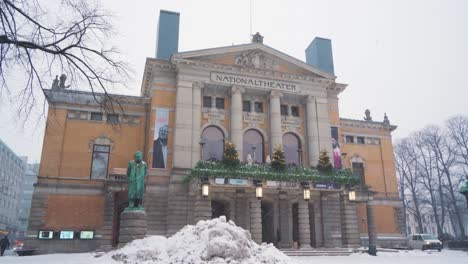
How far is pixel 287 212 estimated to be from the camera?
1147 inches

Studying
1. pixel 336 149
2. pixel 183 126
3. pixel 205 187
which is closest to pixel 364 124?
pixel 336 149

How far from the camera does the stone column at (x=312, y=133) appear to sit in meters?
31.7

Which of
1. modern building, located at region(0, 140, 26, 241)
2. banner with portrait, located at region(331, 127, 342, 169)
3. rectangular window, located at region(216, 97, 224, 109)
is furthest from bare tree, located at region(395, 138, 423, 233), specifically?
modern building, located at region(0, 140, 26, 241)

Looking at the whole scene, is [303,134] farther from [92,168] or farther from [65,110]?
[65,110]

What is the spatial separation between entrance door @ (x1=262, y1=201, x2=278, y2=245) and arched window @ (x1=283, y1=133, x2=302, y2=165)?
4464 mm

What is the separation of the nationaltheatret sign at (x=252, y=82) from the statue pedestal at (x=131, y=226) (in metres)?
16.6

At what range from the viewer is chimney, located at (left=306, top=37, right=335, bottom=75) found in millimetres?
39531

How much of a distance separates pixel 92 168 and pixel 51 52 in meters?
20.5

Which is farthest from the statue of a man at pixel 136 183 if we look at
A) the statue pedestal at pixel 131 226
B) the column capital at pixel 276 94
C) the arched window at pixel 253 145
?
the column capital at pixel 276 94

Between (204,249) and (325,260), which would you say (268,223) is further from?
(204,249)

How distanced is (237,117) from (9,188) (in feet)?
257

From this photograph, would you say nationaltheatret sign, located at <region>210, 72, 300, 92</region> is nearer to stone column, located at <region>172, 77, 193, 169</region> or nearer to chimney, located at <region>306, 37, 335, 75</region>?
stone column, located at <region>172, 77, 193, 169</region>

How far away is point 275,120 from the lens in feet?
103

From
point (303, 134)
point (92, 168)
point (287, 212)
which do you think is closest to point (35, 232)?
point (92, 168)
